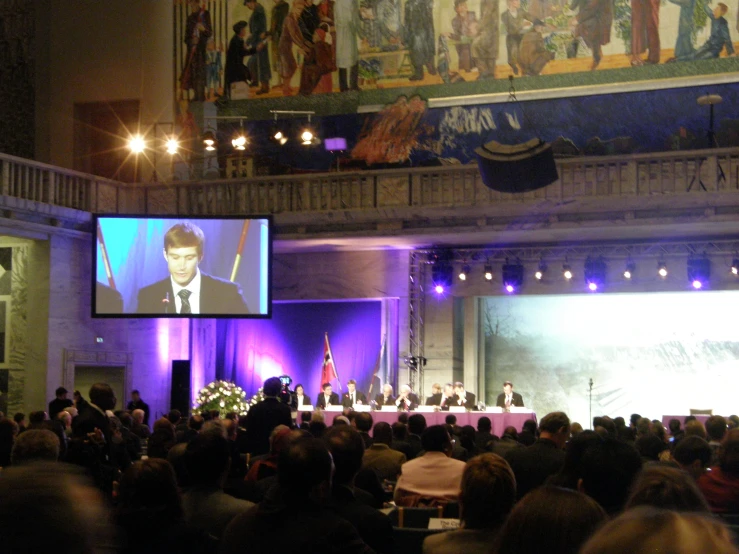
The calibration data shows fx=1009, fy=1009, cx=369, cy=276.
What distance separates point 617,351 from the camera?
62.8 ft

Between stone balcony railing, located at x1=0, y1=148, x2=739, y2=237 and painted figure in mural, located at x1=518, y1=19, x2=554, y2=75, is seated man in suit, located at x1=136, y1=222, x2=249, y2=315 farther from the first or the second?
painted figure in mural, located at x1=518, y1=19, x2=554, y2=75

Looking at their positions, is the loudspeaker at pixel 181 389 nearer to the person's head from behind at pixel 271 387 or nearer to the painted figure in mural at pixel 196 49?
the painted figure in mural at pixel 196 49

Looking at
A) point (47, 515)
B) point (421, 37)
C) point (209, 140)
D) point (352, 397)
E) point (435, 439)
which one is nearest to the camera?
point (47, 515)

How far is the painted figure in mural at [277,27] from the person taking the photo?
20156mm

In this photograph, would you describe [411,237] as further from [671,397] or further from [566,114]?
[671,397]

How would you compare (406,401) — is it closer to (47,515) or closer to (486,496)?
(486,496)

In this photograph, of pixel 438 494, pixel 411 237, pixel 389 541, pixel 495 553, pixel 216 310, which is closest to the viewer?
pixel 495 553

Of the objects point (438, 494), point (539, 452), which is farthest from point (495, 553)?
point (438, 494)

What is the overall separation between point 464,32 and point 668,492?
57.1 ft

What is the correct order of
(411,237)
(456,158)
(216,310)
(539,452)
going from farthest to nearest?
(456,158) → (411,237) → (216,310) → (539,452)

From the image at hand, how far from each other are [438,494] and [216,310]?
10890 mm

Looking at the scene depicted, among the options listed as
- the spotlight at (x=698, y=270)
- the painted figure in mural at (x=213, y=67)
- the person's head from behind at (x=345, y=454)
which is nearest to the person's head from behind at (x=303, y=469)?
the person's head from behind at (x=345, y=454)

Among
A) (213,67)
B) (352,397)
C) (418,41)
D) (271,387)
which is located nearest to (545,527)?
(271,387)

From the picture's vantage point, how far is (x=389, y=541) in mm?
3916
